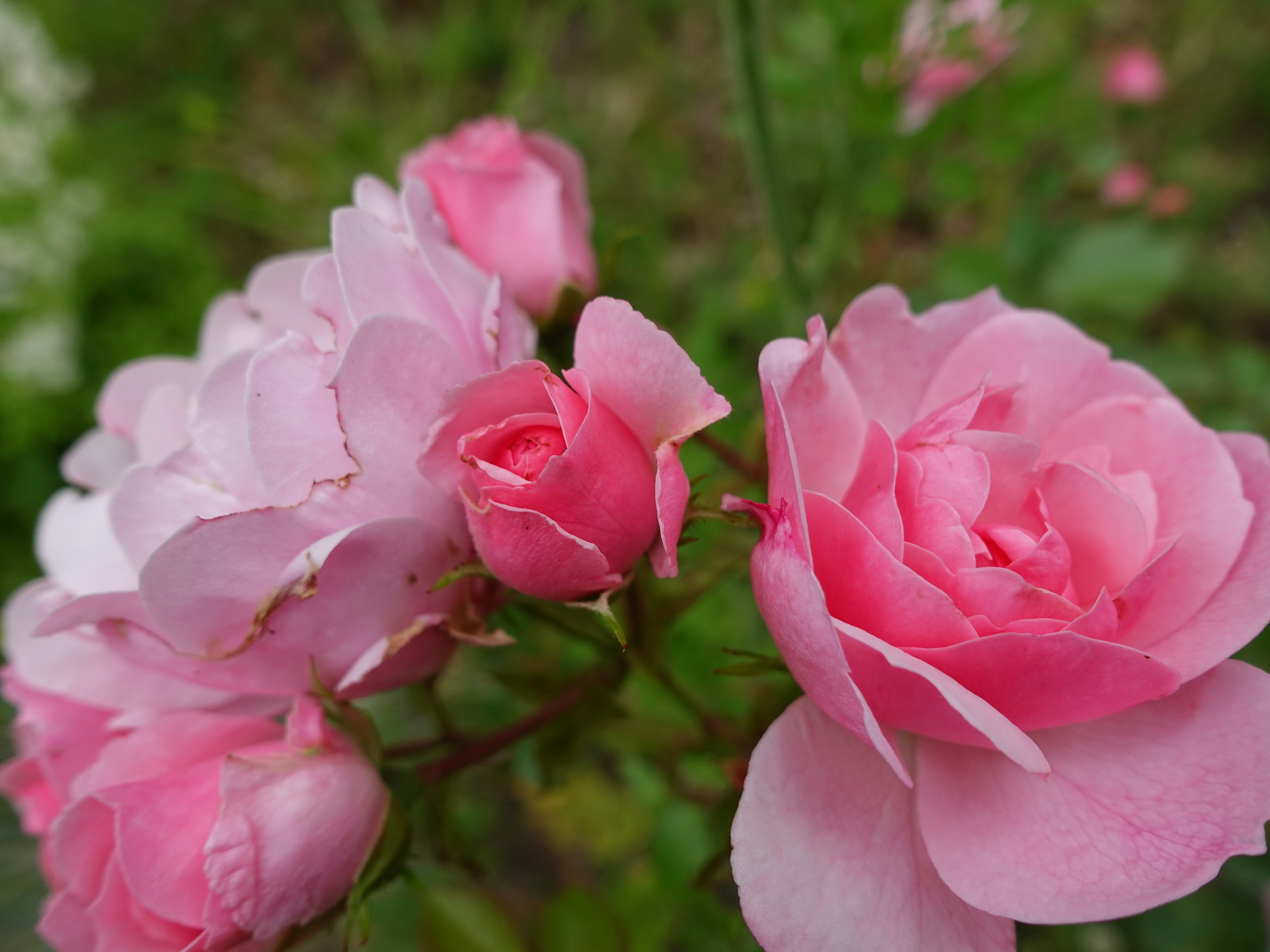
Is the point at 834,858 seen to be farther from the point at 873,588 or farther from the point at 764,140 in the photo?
the point at 764,140

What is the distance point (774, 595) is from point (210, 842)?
0.21 metres

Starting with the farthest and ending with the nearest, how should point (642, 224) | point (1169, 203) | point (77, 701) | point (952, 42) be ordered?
point (1169, 203) → point (642, 224) → point (952, 42) → point (77, 701)

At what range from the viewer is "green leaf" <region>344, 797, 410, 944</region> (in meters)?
0.30

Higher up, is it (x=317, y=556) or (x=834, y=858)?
(x=317, y=556)

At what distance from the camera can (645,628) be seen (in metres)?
0.39

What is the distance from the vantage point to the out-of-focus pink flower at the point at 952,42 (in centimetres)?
64

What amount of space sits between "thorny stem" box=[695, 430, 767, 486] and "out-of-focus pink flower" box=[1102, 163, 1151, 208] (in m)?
1.33

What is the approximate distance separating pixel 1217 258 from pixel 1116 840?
1656 mm

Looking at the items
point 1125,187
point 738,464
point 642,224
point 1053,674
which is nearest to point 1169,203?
point 1125,187

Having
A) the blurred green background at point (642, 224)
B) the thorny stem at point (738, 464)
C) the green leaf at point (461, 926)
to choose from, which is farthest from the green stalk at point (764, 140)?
the green leaf at point (461, 926)

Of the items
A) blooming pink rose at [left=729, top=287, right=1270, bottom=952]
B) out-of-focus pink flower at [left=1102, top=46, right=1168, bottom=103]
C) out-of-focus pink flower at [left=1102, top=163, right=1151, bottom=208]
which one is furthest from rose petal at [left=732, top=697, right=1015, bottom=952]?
out-of-focus pink flower at [left=1102, top=46, right=1168, bottom=103]

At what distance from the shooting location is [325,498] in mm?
283

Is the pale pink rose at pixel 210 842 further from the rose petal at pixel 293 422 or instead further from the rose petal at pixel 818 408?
the rose petal at pixel 818 408

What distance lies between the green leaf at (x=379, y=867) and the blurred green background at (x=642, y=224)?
0.02 m
